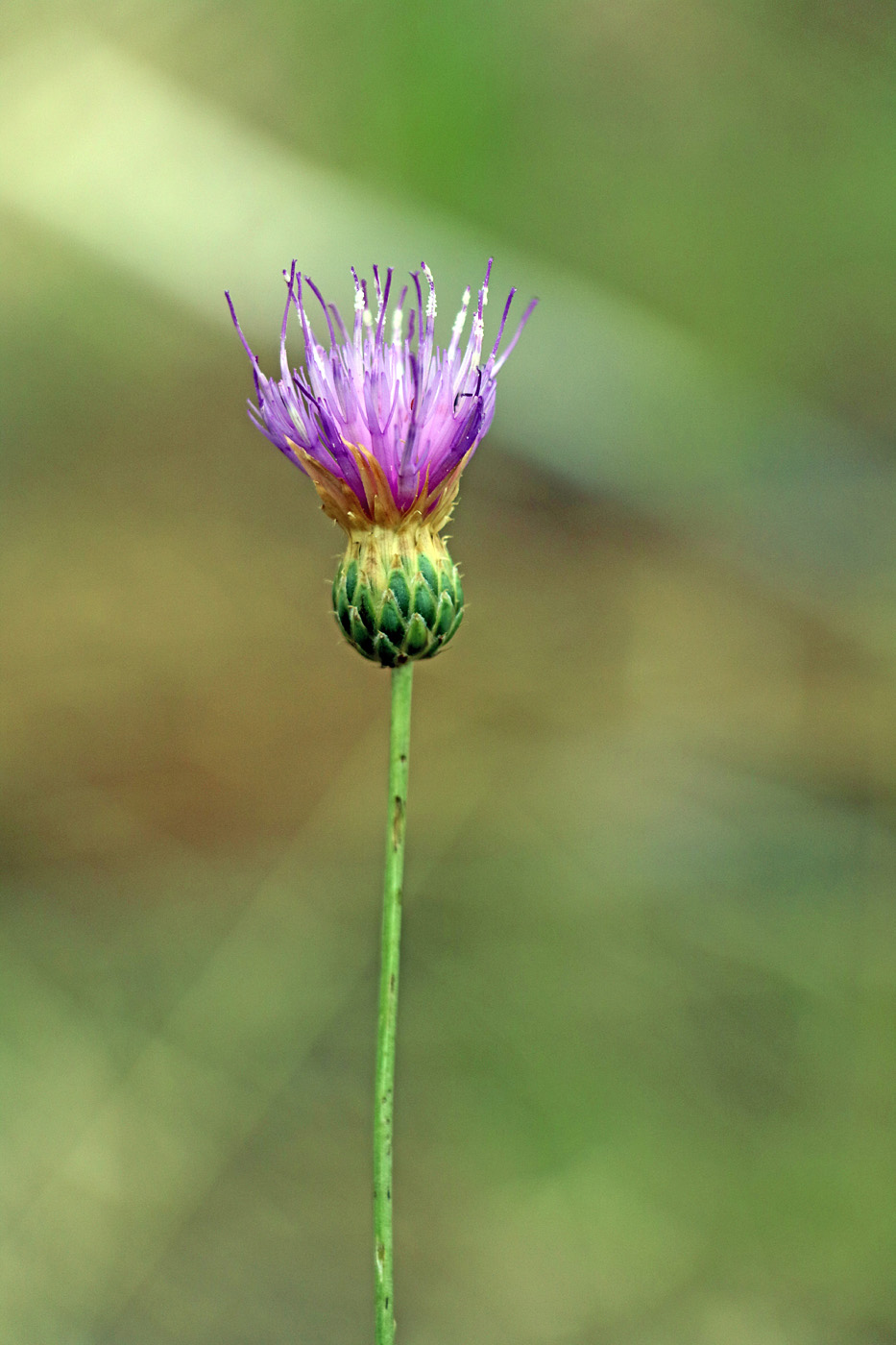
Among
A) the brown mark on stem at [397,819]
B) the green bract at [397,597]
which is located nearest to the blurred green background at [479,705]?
the green bract at [397,597]

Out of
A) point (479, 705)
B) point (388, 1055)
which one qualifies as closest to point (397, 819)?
point (388, 1055)

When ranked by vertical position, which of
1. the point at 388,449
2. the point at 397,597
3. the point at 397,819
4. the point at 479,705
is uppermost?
the point at 479,705

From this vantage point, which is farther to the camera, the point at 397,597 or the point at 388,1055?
the point at 397,597

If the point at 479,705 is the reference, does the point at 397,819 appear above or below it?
below

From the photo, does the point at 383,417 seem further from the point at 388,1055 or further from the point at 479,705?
the point at 479,705

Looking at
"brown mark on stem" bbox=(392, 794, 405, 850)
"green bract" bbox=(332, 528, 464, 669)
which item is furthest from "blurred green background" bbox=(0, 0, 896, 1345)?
"brown mark on stem" bbox=(392, 794, 405, 850)

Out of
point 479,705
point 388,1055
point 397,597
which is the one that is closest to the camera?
point 388,1055

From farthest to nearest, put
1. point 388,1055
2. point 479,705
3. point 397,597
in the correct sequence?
point 479,705 < point 397,597 < point 388,1055

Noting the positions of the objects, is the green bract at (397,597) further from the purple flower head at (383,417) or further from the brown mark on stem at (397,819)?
the brown mark on stem at (397,819)
